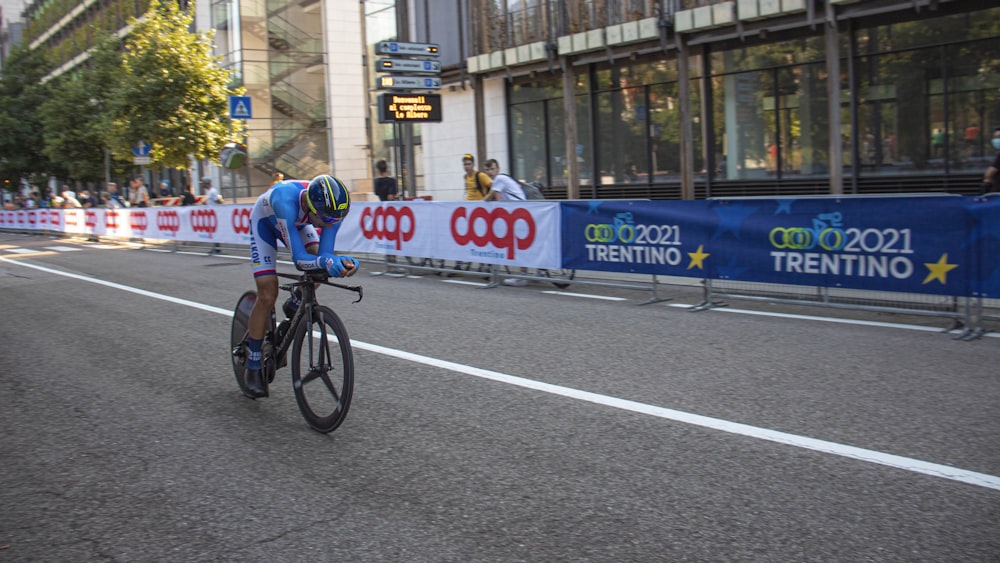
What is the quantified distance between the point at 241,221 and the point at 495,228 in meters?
9.52

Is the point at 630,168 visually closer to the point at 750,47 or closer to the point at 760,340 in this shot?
the point at 750,47

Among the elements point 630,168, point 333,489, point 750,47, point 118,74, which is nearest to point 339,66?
point 118,74

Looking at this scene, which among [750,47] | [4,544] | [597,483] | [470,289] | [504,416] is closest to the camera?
[4,544]

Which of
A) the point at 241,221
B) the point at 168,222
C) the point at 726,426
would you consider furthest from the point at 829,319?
the point at 168,222

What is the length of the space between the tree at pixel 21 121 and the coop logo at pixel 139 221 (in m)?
33.8

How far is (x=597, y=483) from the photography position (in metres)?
A: 4.48

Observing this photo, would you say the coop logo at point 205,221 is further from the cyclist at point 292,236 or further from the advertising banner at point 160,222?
the cyclist at point 292,236

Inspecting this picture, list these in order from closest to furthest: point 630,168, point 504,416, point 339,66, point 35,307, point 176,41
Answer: point 504,416
point 35,307
point 630,168
point 176,41
point 339,66

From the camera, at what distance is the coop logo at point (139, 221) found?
2632cm

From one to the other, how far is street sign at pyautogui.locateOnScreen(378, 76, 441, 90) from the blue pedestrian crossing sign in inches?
277

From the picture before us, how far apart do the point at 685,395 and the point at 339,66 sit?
39308mm

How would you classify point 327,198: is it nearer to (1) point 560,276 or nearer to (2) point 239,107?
(1) point 560,276

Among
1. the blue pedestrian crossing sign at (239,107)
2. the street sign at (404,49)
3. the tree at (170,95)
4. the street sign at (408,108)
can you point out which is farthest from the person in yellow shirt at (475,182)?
the tree at (170,95)

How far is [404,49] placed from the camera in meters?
19.2
